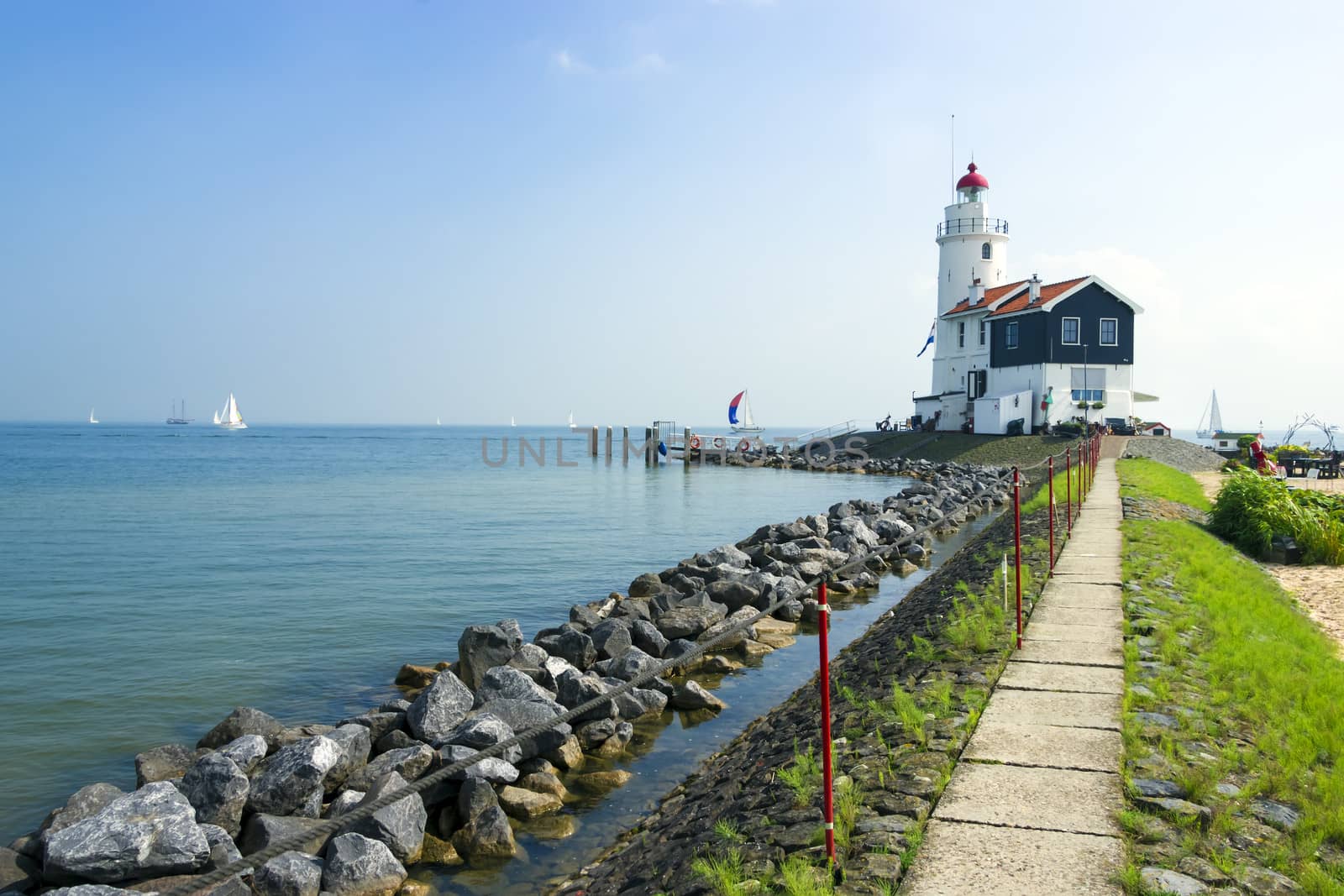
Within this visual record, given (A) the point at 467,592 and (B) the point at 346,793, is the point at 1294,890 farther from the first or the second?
(A) the point at 467,592

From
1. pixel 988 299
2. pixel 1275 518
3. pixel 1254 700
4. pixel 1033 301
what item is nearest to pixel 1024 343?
pixel 1033 301

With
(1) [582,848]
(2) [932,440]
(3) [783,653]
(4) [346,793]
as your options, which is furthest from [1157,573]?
(2) [932,440]

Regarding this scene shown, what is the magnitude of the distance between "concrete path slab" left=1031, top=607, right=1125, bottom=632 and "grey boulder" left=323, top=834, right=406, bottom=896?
6102mm

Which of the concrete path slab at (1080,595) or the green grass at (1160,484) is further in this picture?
the green grass at (1160,484)

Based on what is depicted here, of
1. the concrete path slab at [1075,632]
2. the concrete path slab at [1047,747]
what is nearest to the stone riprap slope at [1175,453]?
the concrete path slab at [1075,632]

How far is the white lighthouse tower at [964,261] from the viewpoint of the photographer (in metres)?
54.0

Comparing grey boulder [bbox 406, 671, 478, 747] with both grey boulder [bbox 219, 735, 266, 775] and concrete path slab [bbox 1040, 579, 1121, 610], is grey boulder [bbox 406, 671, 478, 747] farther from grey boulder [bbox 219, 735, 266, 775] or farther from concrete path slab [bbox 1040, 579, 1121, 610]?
concrete path slab [bbox 1040, 579, 1121, 610]

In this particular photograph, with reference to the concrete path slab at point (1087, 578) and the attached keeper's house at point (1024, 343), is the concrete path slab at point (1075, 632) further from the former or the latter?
the attached keeper's house at point (1024, 343)

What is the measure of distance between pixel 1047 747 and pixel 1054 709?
2.55 feet

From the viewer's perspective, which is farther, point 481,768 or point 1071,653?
point 1071,653

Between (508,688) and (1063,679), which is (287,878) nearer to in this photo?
(508,688)

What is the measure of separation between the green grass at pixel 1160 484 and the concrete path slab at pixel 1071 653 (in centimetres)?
1406

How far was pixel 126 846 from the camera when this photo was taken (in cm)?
588

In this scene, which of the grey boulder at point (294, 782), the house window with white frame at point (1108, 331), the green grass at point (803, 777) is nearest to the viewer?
the green grass at point (803, 777)
